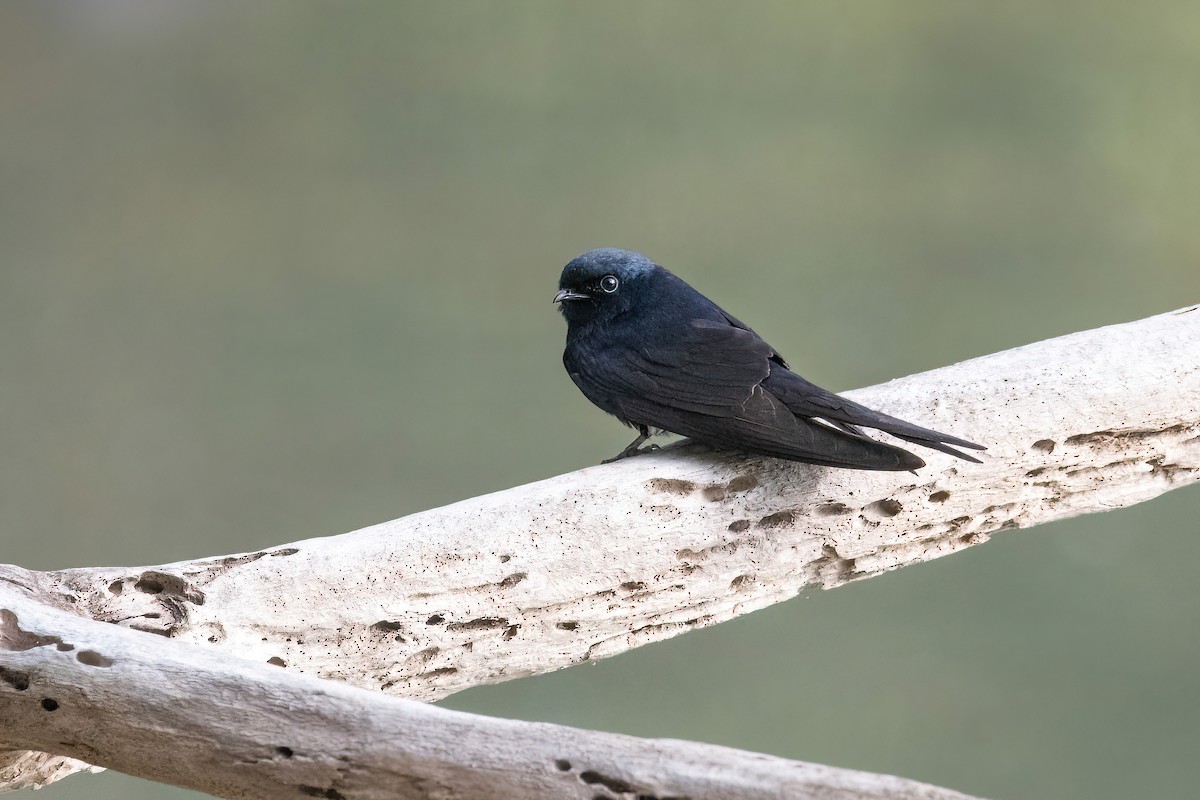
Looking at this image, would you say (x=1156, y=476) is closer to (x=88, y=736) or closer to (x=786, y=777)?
(x=786, y=777)

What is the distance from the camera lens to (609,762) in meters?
1.48

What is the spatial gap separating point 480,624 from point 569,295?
711 mm

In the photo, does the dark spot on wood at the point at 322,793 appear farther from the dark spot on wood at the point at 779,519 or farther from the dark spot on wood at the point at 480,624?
the dark spot on wood at the point at 779,519

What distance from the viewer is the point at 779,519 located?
2.30 meters

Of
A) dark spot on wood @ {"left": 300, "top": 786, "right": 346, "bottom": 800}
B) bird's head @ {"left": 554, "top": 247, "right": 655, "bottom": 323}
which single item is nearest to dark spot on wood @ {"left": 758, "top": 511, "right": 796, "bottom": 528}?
bird's head @ {"left": 554, "top": 247, "right": 655, "bottom": 323}

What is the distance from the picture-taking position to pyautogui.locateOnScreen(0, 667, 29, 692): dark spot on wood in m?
1.69

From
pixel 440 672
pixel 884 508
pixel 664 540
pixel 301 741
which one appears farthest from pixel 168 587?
pixel 884 508

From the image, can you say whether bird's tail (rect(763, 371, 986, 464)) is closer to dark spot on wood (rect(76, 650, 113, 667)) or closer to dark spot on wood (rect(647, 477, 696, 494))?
dark spot on wood (rect(647, 477, 696, 494))

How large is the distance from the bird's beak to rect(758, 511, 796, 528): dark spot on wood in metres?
0.61

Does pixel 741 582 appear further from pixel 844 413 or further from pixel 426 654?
pixel 426 654

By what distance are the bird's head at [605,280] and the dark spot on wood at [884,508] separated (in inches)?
25.7

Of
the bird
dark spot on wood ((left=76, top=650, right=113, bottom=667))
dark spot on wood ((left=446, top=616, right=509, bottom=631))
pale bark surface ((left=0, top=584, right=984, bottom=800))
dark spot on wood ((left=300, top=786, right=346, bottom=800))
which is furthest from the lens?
dark spot on wood ((left=446, top=616, right=509, bottom=631))

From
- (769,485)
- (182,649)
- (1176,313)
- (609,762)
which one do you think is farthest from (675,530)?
(1176,313)

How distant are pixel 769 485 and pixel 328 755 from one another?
1.06m
